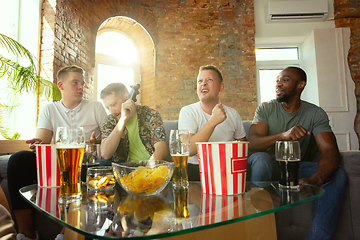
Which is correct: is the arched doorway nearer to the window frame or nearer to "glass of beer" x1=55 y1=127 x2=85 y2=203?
the window frame

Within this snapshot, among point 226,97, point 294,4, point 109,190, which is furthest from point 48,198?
point 294,4

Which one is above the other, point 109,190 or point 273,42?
point 273,42

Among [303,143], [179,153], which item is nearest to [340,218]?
[303,143]

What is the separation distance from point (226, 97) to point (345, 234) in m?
2.97

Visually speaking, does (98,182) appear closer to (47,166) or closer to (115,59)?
(47,166)

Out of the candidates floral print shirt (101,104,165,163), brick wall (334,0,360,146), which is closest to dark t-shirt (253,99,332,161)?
floral print shirt (101,104,165,163)

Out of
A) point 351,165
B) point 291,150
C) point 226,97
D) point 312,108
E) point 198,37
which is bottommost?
point 351,165

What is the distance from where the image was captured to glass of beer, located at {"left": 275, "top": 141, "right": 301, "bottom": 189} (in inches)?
31.0

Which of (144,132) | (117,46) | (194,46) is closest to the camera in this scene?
(144,132)

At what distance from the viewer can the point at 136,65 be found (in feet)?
15.1

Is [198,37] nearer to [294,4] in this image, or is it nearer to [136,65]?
[136,65]

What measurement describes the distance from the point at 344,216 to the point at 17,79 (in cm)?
262

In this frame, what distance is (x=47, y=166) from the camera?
886mm

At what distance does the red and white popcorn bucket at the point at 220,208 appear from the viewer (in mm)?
474
